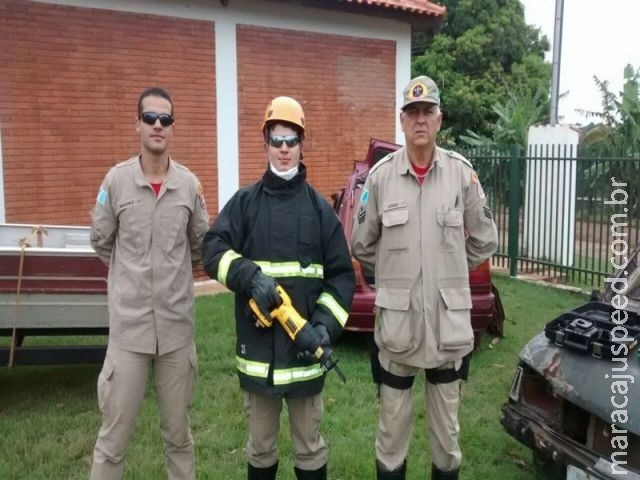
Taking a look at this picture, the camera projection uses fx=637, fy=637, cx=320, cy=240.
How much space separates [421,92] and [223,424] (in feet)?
8.74

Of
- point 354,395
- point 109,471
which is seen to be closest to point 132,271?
point 109,471

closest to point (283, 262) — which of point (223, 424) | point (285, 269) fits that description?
point (285, 269)

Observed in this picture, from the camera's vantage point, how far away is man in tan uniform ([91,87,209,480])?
9.82 feet

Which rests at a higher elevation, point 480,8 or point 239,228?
point 480,8

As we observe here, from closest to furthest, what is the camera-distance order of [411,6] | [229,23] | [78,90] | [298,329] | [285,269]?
[298,329] < [285,269] < [78,90] < [229,23] < [411,6]

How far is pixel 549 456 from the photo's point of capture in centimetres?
299

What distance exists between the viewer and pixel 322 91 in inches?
406

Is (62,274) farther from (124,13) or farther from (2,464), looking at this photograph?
(124,13)

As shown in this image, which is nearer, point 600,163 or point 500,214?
point 600,163

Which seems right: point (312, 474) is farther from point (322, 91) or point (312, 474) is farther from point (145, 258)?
point (322, 91)

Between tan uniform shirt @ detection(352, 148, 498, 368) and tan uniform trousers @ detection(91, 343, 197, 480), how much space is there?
1.00 metres

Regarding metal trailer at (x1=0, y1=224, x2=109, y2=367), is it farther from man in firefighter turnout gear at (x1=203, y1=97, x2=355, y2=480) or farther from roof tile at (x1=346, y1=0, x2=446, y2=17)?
roof tile at (x1=346, y1=0, x2=446, y2=17)

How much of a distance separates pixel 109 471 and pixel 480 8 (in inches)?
987

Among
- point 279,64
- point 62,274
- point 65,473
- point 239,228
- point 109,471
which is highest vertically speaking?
point 279,64
